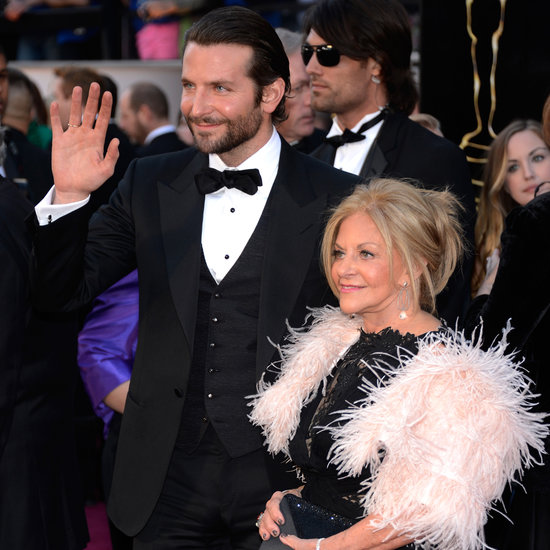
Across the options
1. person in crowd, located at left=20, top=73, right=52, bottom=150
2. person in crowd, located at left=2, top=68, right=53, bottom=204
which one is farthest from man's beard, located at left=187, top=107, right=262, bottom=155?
person in crowd, located at left=20, top=73, right=52, bottom=150

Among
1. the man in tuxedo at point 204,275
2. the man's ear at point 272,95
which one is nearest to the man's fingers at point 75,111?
the man in tuxedo at point 204,275

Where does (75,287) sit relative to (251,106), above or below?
below

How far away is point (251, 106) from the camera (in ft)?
8.55

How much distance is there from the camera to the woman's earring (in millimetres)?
2305

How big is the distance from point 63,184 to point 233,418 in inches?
30.6

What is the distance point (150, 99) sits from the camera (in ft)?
23.0

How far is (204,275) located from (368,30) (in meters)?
1.56

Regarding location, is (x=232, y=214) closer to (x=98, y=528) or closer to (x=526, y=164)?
(x=526, y=164)

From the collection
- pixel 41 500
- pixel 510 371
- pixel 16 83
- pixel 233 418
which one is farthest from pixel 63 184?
pixel 16 83

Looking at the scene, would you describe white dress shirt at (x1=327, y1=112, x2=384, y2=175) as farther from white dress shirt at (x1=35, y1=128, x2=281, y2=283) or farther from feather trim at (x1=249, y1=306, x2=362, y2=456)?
feather trim at (x1=249, y1=306, x2=362, y2=456)

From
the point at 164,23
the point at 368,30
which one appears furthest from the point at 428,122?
the point at 164,23

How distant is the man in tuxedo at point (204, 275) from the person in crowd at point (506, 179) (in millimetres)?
1237

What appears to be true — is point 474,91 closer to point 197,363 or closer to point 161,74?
point 197,363

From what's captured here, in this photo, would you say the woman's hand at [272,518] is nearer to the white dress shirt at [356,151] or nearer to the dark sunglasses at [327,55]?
the white dress shirt at [356,151]
